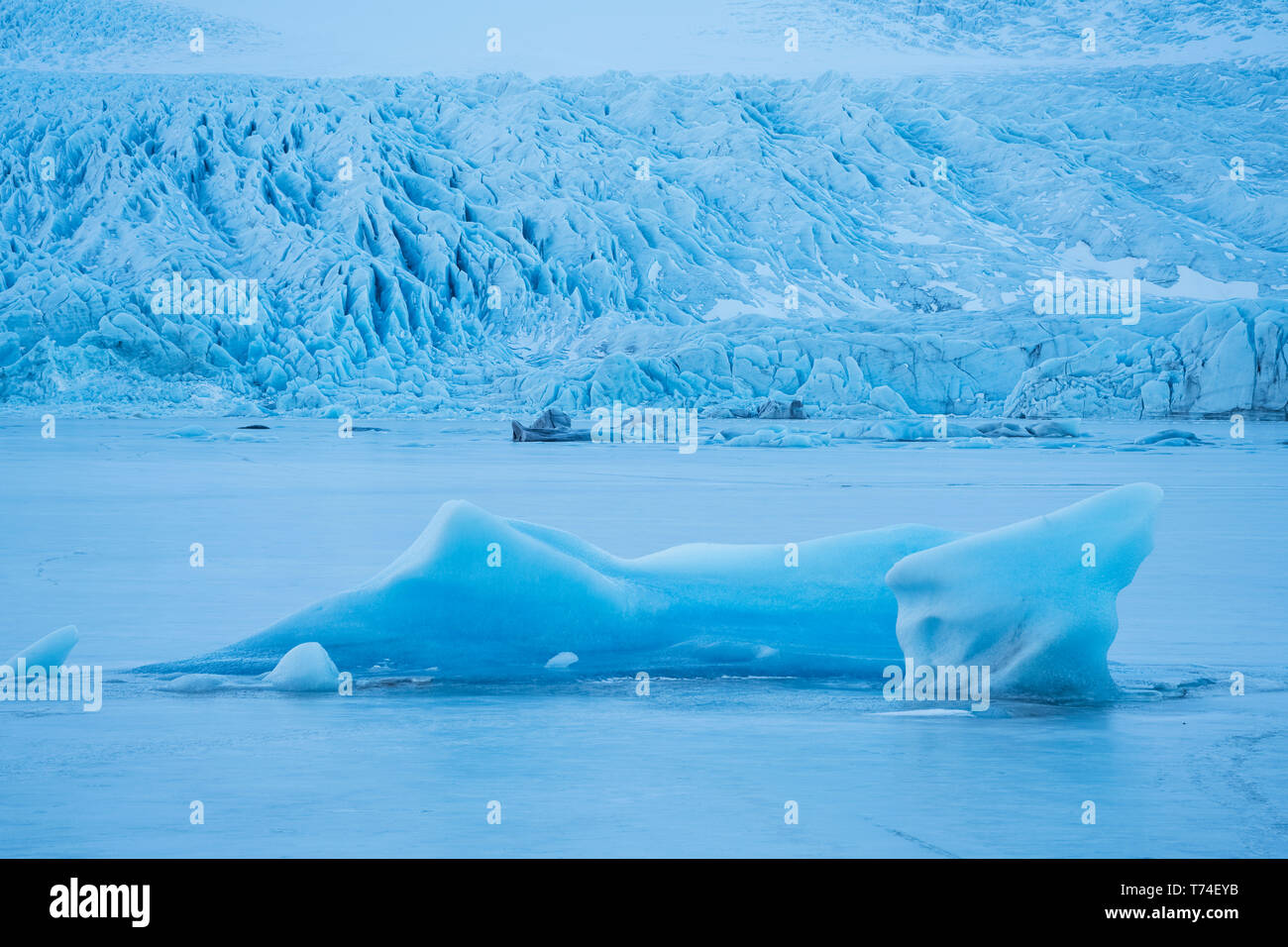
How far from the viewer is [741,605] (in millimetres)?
5059

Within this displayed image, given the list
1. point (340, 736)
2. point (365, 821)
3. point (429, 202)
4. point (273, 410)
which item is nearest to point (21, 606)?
point (340, 736)

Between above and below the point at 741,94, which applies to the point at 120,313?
below

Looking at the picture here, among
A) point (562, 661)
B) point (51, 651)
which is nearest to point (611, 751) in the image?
point (562, 661)

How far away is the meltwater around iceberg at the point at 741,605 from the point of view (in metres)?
4.30

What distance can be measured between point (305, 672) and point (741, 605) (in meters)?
1.50

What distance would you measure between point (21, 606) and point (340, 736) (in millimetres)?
3022

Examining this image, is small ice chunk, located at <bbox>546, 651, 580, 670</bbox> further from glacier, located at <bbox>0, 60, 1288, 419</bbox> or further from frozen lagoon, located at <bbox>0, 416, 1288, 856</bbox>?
glacier, located at <bbox>0, 60, 1288, 419</bbox>

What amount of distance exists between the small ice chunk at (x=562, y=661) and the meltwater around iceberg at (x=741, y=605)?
4 cm

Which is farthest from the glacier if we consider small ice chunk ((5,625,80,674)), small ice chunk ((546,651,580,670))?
small ice chunk ((5,625,80,674))
